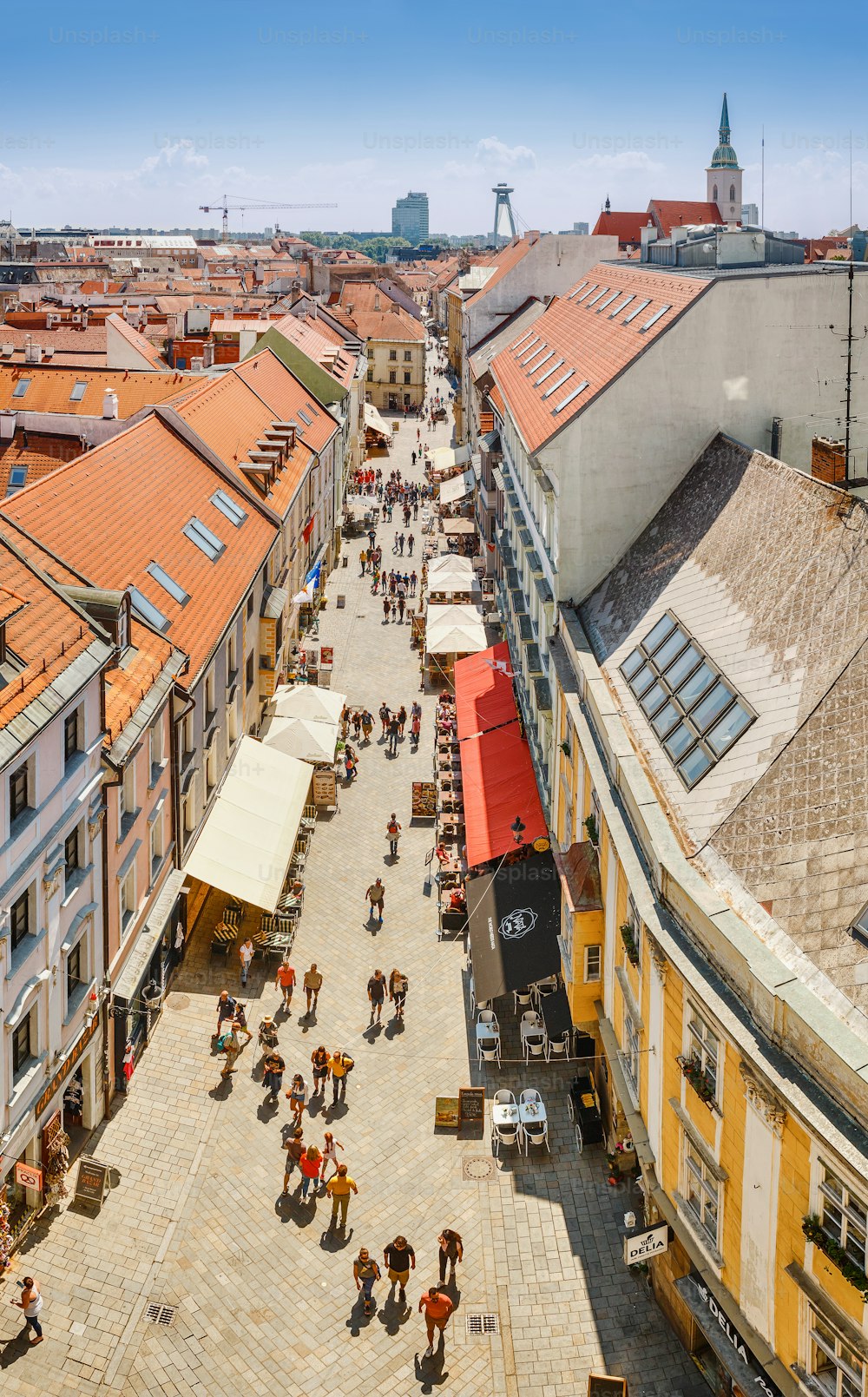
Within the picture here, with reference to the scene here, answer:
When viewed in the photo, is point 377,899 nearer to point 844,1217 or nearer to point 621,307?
point 621,307

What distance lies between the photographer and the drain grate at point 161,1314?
22594mm

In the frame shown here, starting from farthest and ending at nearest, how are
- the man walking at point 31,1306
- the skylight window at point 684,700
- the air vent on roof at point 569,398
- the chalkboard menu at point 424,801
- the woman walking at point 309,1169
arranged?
1. the chalkboard menu at point 424,801
2. the air vent on roof at point 569,398
3. the woman walking at point 309,1169
4. the skylight window at point 684,700
5. the man walking at point 31,1306

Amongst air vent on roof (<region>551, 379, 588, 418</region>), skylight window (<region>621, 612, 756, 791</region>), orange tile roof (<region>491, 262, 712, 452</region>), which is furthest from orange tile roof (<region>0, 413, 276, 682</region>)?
skylight window (<region>621, 612, 756, 791</region>)

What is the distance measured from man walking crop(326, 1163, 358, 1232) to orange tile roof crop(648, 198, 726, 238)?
5944 inches

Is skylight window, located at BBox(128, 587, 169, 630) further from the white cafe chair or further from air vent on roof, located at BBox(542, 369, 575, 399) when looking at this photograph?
the white cafe chair

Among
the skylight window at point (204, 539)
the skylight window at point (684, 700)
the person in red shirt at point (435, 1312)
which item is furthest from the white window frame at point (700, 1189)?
the skylight window at point (204, 539)

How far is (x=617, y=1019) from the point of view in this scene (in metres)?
25.5

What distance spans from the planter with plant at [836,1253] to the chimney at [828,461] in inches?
916

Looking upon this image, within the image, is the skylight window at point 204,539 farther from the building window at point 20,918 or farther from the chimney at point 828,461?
the building window at point 20,918

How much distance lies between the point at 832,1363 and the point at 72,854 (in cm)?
1660

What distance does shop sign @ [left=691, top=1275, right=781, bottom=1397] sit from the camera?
17734mm

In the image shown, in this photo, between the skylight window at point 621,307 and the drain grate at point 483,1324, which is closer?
the drain grate at point 483,1324

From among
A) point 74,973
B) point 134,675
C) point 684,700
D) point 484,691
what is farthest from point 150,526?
point 684,700

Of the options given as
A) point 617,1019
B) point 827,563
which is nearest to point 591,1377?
point 617,1019
